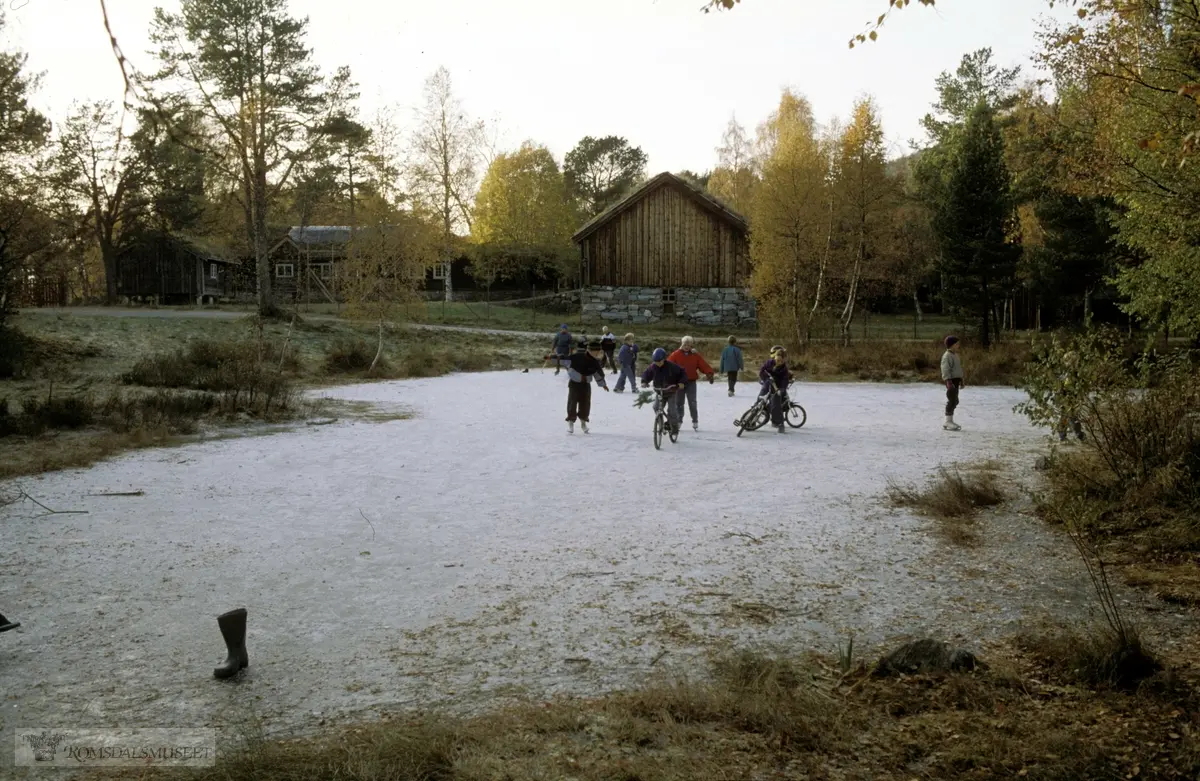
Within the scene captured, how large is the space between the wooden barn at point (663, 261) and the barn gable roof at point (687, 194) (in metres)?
0.07

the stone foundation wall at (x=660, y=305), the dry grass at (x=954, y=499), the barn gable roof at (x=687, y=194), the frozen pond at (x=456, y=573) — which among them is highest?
the barn gable roof at (x=687, y=194)

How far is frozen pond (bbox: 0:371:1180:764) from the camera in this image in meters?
5.90

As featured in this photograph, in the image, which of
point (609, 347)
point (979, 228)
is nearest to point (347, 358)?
point (609, 347)

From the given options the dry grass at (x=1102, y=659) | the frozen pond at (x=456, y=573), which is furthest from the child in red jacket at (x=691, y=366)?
the dry grass at (x=1102, y=659)

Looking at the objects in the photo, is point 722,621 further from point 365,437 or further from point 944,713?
point 365,437

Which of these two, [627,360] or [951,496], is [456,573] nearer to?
[951,496]

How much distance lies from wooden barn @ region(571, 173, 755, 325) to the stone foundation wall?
0.05 metres

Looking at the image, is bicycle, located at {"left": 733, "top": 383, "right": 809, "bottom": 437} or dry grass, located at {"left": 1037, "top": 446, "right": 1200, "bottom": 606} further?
bicycle, located at {"left": 733, "top": 383, "right": 809, "bottom": 437}

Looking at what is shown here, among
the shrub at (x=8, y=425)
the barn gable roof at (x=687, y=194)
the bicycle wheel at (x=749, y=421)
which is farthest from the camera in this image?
the barn gable roof at (x=687, y=194)

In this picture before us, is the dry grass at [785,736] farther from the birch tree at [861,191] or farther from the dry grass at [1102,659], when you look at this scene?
the birch tree at [861,191]

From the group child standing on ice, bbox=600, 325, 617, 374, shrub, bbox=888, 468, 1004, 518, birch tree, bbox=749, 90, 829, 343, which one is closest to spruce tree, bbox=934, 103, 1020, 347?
birch tree, bbox=749, 90, 829, 343

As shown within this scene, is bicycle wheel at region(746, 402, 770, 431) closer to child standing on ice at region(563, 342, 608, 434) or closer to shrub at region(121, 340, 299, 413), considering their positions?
child standing on ice at region(563, 342, 608, 434)

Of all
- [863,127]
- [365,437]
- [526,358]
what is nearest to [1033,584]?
[365,437]

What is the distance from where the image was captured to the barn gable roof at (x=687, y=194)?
161ft
